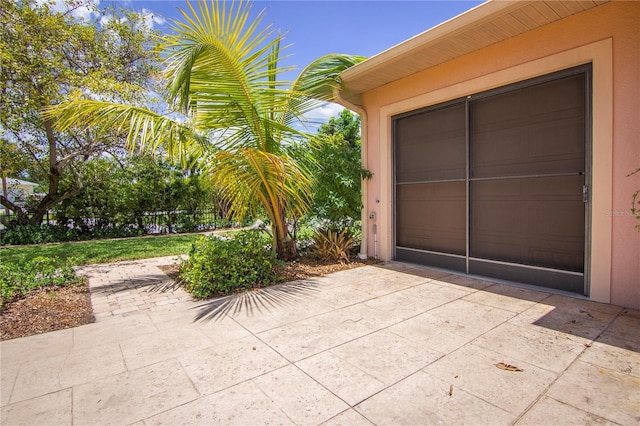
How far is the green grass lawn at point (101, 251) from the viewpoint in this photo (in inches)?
270

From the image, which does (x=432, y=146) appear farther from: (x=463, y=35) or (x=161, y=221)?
(x=161, y=221)

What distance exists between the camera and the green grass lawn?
6.86 metres

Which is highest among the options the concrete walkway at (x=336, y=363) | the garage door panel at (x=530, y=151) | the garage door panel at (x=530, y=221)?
the garage door panel at (x=530, y=151)

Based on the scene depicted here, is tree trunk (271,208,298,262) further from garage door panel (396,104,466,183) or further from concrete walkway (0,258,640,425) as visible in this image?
garage door panel (396,104,466,183)

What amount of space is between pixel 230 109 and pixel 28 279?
3623mm

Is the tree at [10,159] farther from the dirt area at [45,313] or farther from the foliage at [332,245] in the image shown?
the foliage at [332,245]

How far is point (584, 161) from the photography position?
3781 mm

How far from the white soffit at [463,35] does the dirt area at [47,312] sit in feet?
11.8

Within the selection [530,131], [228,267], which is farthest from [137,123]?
[530,131]

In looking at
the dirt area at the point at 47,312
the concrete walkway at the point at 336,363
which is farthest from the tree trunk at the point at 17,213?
the concrete walkway at the point at 336,363

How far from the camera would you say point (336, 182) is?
596 cm

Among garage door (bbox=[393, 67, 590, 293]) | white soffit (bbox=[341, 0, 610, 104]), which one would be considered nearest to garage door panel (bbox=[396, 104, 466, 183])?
garage door (bbox=[393, 67, 590, 293])

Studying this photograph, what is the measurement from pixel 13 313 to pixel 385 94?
20.2ft

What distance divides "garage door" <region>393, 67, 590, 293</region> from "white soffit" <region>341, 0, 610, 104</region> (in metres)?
0.67
